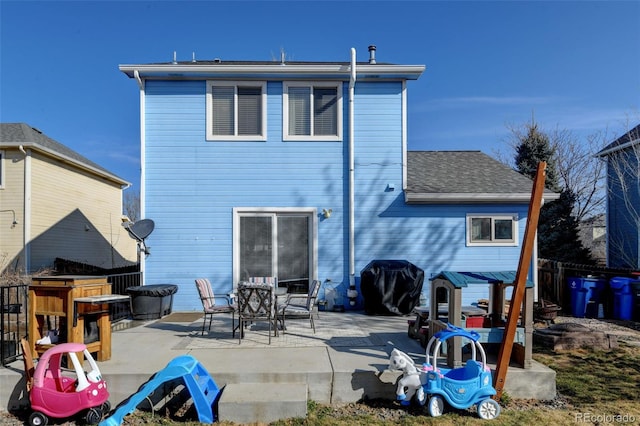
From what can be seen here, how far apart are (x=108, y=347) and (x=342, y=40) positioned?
956cm

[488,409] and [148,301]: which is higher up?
[148,301]

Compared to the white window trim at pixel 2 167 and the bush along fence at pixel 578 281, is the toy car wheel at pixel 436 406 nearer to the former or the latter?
the bush along fence at pixel 578 281

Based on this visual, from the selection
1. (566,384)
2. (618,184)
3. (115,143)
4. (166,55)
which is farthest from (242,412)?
(115,143)

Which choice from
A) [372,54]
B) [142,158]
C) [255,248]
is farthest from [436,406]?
[372,54]

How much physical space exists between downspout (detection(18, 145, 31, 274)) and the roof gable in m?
11.6

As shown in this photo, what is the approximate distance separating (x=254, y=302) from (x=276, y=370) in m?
1.44

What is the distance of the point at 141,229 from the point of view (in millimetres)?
8031

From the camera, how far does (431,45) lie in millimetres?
10758

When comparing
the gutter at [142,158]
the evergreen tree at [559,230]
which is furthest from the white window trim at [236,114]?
the evergreen tree at [559,230]

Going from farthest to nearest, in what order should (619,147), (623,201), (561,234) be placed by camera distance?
(561,234), (623,201), (619,147)

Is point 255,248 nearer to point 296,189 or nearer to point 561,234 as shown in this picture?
point 296,189

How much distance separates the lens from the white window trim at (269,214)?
8492 millimetres

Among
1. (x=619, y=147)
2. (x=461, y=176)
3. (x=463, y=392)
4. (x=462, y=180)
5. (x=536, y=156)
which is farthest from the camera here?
(x=536, y=156)

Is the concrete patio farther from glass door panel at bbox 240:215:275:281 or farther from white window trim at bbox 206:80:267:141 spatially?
white window trim at bbox 206:80:267:141
